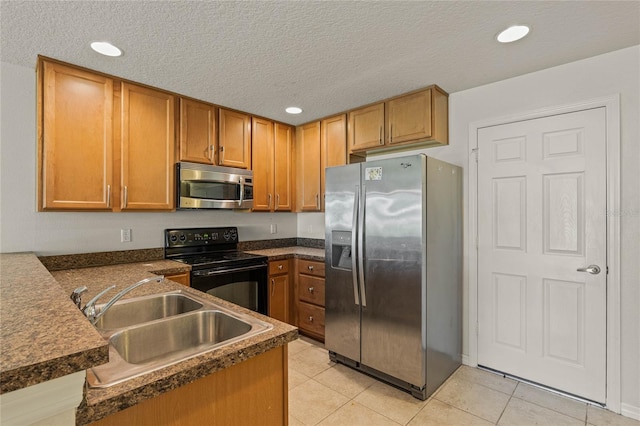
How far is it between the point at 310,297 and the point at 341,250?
820 millimetres

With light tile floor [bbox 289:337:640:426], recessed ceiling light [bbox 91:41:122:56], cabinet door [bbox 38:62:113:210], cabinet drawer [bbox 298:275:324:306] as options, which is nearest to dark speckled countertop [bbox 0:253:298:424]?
cabinet door [bbox 38:62:113:210]

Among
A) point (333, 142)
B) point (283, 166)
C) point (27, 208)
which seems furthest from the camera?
point (283, 166)

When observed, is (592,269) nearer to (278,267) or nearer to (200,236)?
(278,267)

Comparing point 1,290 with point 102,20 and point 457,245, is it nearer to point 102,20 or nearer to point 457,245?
point 102,20

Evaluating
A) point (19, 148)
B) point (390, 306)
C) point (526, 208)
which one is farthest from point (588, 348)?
point (19, 148)

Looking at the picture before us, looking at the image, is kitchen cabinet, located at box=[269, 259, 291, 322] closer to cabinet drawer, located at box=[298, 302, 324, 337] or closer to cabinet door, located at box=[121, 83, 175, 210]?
cabinet drawer, located at box=[298, 302, 324, 337]

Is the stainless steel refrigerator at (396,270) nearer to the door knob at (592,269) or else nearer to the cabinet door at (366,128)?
the cabinet door at (366,128)

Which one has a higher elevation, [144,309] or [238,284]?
[144,309]

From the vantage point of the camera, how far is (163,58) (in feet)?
7.19

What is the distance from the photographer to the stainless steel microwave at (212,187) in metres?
Result: 2.83

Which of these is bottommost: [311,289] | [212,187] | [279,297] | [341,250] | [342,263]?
[279,297]

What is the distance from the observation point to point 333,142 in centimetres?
351

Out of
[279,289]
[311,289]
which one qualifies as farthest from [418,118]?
[279,289]

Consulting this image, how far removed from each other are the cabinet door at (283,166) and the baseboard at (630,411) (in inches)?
129
